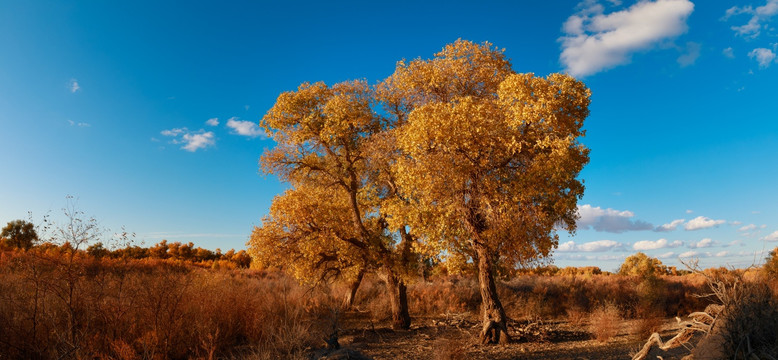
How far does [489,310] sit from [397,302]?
403 centimetres

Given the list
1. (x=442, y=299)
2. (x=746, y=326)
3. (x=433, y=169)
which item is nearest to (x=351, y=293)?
(x=442, y=299)

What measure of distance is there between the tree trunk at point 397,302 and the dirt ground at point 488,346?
0.35 m

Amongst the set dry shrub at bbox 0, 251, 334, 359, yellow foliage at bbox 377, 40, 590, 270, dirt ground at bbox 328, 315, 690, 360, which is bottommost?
dirt ground at bbox 328, 315, 690, 360

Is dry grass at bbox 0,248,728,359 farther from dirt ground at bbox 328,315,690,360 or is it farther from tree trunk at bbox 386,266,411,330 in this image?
tree trunk at bbox 386,266,411,330

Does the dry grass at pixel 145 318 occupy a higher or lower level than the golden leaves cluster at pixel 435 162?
lower

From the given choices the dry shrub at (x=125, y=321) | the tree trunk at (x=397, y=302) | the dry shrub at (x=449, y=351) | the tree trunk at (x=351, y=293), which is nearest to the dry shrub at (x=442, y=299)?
the tree trunk at (x=351, y=293)

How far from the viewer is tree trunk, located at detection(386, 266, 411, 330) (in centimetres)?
1633

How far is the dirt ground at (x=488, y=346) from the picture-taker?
11.3 m

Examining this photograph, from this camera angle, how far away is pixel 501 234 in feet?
39.6

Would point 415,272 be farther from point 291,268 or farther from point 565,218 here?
point 565,218

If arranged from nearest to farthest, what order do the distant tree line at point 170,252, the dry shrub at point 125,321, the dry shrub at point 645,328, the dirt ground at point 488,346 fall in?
the dry shrub at point 125,321 < the dirt ground at point 488,346 < the dry shrub at point 645,328 < the distant tree line at point 170,252

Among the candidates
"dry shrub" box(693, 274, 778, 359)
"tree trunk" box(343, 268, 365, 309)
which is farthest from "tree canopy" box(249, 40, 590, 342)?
"dry shrub" box(693, 274, 778, 359)

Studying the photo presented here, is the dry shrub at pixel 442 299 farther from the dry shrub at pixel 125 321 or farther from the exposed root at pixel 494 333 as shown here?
the dry shrub at pixel 125 321

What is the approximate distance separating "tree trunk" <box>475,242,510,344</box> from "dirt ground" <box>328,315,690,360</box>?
1.23 ft
